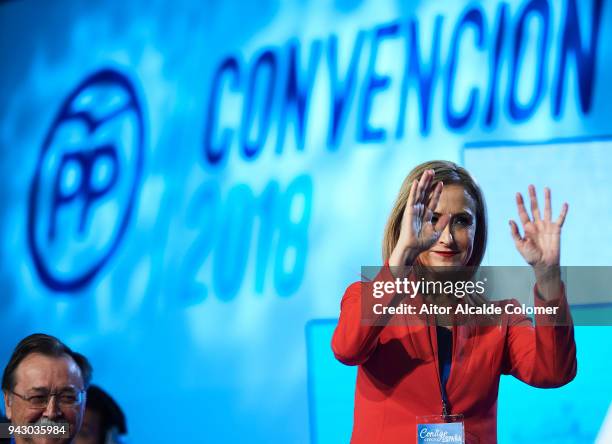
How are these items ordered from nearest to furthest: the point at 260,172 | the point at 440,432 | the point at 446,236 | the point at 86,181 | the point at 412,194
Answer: the point at 440,432 → the point at 412,194 → the point at 446,236 → the point at 260,172 → the point at 86,181

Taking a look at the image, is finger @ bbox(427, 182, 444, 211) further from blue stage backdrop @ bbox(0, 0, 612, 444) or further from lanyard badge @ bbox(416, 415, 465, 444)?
blue stage backdrop @ bbox(0, 0, 612, 444)

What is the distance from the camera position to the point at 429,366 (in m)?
2.27

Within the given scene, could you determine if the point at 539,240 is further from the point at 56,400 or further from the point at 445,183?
the point at 56,400

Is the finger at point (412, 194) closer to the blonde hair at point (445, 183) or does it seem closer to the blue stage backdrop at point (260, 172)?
the blonde hair at point (445, 183)

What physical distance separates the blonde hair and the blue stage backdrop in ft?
3.47

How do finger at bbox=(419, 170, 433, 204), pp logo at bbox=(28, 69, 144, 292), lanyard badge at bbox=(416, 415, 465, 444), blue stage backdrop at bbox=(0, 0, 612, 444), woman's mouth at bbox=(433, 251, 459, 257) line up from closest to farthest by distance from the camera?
lanyard badge at bbox=(416, 415, 465, 444) < finger at bbox=(419, 170, 433, 204) < woman's mouth at bbox=(433, 251, 459, 257) < blue stage backdrop at bbox=(0, 0, 612, 444) < pp logo at bbox=(28, 69, 144, 292)

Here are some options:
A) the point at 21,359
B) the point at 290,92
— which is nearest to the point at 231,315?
the point at 290,92

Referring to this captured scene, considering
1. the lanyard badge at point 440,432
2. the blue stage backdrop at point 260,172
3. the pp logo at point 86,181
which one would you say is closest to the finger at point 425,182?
the lanyard badge at point 440,432

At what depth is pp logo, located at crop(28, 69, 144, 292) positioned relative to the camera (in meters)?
4.14

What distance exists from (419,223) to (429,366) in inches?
14.2

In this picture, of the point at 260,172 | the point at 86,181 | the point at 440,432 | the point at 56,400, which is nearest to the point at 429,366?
the point at 440,432

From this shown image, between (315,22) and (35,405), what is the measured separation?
225 cm

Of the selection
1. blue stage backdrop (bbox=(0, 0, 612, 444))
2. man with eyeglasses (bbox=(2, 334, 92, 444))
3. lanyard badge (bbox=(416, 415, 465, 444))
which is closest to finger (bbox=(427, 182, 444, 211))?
lanyard badge (bbox=(416, 415, 465, 444))

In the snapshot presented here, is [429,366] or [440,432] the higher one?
[429,366]
